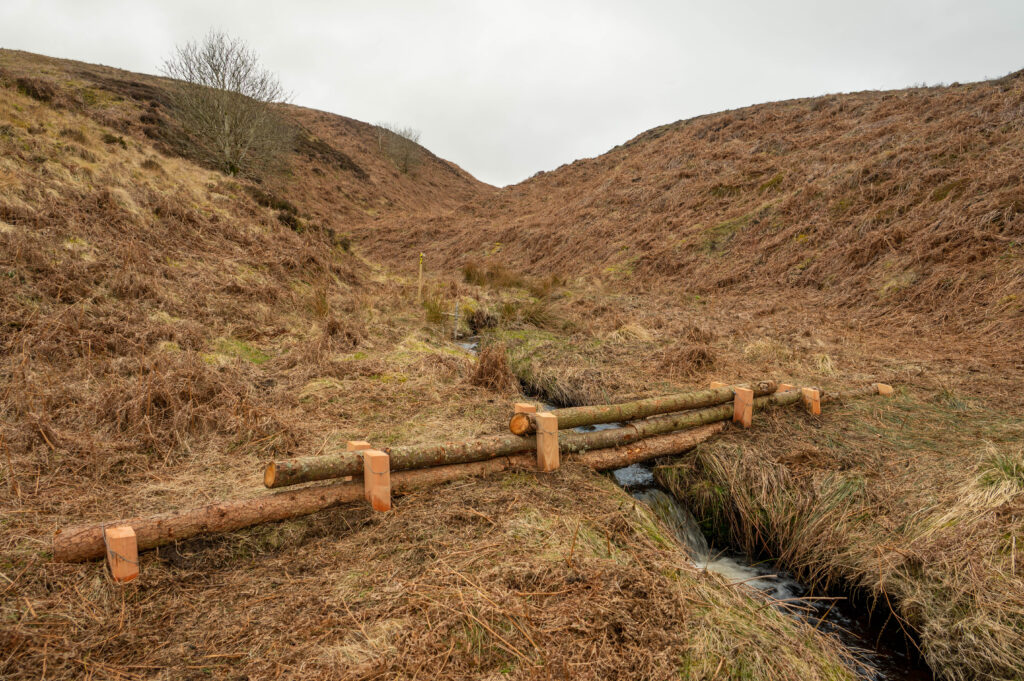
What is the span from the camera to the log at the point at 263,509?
291 centimetres

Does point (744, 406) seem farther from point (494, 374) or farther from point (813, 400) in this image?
point (494, 374)

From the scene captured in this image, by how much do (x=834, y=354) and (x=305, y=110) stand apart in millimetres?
49659

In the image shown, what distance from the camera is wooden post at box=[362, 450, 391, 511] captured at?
12.2 ft

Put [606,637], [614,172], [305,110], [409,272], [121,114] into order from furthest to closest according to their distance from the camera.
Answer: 1. [305,110]
2. [614,172]
3. [409,272]
4. [121,114]
5. [606,637]

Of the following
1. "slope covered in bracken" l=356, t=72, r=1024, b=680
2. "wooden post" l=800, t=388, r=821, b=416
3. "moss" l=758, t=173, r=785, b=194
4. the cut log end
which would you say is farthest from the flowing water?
"moss" l=758, t=173, r=785, b=194

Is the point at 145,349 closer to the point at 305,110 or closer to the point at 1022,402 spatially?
the point at 1022,402

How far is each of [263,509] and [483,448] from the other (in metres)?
1.78

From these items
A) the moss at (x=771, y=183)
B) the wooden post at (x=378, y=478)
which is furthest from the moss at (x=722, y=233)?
the wooden post at (x=378, y=478)

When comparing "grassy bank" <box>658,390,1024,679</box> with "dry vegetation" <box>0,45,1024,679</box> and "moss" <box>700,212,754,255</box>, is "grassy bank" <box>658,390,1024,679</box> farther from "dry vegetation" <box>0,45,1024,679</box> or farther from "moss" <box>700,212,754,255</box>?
"moss" <box>700,212,754,255</box>

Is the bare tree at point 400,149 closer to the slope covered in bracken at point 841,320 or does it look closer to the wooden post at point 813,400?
the slope covered in bracken at point 841,320

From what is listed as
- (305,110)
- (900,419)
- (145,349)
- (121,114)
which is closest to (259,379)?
(145,349)

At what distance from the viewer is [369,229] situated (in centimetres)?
2733

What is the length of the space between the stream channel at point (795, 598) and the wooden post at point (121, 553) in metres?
3.71

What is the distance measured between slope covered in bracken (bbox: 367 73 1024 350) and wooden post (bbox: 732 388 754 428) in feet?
18.3
